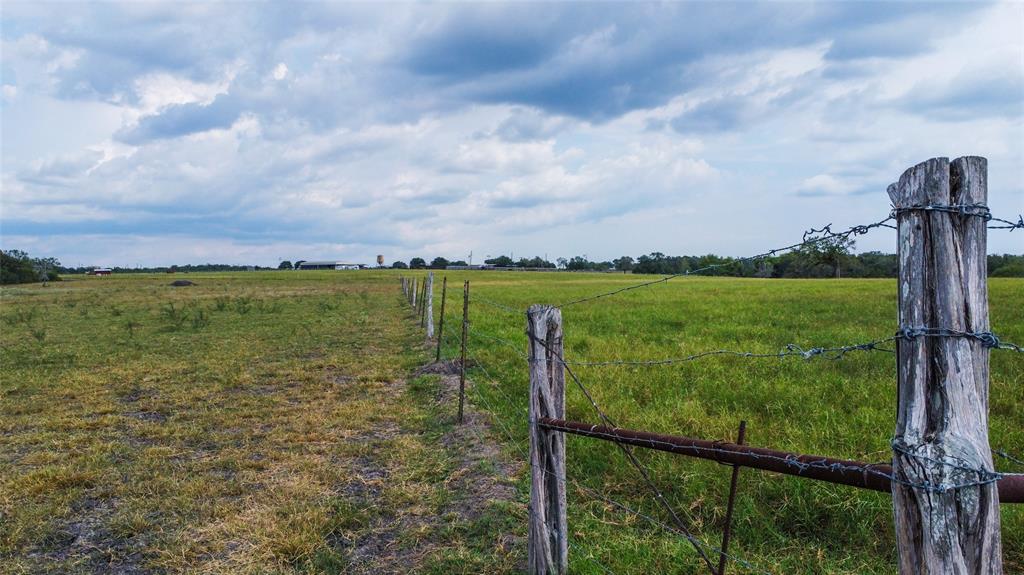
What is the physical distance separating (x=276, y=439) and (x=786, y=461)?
6.23m

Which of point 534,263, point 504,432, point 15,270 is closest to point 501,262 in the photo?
point 534,263

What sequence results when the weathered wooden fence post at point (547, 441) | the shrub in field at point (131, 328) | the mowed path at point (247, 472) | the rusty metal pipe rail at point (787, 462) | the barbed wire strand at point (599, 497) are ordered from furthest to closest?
1. the shrub in field at point (131, 328)
2. the mowed path at point (247, 472)
3. the weathered wooden fence post at point (547, 441)
4. the barbed wire strand at point (599, 497)
5. the rusty metal pipe rail at point (787, 462)

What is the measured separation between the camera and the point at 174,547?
15.0 ft

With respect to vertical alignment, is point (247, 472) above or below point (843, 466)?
below

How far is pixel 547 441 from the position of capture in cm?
372

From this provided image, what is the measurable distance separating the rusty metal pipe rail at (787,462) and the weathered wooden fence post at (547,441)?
42cm

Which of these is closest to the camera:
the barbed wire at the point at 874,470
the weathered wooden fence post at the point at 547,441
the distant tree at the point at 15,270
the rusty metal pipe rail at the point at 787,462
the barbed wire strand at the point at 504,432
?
the barbed wire at the point at 874,470

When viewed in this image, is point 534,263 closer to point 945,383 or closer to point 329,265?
point 329,265

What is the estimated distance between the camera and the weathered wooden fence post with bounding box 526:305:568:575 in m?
3.72

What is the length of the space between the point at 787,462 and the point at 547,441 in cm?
159

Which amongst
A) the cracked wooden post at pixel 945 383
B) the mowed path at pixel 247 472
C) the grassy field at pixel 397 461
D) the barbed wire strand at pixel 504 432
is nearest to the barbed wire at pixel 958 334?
the cracked wooden post at pixel 945 383

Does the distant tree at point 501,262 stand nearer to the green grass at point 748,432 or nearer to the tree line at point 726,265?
the tree line at point 726,265

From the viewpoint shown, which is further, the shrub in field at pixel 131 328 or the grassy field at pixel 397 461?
A: the shrub in field at pixel 131 328

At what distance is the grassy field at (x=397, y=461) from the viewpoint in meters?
4.38
